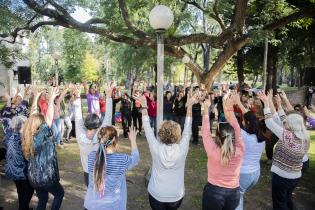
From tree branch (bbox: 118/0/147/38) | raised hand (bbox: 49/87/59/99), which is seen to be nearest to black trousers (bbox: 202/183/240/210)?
raised hand (bbox: 49/87/59/99)

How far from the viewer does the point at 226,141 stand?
3988 mm

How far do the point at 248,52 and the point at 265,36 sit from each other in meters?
18.1

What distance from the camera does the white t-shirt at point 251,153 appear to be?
15.8 feet

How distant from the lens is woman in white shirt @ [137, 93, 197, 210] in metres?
4.03

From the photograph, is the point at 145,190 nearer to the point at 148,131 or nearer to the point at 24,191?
the point at 24,191

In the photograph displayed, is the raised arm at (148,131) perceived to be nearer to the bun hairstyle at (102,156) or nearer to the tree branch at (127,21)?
the bun hairstyle at (102,156)

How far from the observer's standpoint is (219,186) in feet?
13.5

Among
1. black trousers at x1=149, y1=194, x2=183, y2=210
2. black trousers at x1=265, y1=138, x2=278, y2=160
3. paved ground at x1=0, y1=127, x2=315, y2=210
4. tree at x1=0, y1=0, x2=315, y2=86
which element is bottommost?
paved ground at x1=0, y1=127, x2=315, y2=210

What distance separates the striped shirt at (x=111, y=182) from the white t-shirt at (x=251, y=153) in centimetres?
171

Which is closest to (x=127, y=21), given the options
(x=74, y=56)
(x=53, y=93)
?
(x=53, y=93)

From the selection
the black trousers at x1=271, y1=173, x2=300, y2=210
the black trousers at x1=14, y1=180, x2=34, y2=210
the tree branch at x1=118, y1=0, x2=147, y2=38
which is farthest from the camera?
the tree branch at x1=118, y1=0, x2=147, y2=38

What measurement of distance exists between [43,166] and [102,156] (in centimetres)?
147

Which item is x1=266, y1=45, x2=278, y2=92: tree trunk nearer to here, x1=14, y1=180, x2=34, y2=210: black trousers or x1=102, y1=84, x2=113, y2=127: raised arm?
x1=102, y1=84, x2=113, y2=127: raised arm

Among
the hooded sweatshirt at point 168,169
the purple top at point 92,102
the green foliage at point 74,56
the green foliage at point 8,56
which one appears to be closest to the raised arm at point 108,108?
the hooded sweatshirt at point 168,169
